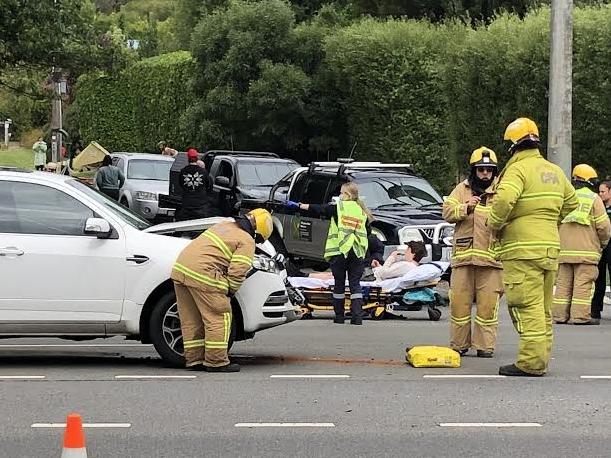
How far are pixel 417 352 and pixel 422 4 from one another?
2539 centimetres

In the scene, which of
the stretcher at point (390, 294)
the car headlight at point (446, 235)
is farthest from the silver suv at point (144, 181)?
the stretcher at point (390, 294)

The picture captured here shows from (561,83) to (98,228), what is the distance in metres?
10.6

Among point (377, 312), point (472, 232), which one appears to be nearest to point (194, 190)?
point (377, 312)

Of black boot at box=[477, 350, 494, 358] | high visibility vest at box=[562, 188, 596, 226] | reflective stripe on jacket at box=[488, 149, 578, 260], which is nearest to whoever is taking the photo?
reflective stripe on jacket at box=[488, 149, 578, 260]

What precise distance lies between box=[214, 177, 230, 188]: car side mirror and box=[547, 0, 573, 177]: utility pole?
599 centimetres

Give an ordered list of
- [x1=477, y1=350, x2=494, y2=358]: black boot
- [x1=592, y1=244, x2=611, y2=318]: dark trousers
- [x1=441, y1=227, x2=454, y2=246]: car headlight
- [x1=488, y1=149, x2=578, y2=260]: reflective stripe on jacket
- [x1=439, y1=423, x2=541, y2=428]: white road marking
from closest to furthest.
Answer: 1. [x1=439, y1=423, x2=541, y2=428]: white road marking
2. [x1=488, y1=149, x2=578, y2=260]: reflective stripe on jacket
3. [x1=477, y1=350, x2=494, y2=358]: black boot
4. [x1=592, y1=244, x2=611, y2=318]: dark trousers
5. [x1=441, y1=227, x2=454, y2=246]: car headlight

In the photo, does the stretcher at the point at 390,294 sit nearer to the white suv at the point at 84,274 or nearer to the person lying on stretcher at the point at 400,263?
the person lying on stretcher at the point at 400,263

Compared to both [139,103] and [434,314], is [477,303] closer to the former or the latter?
[434,314]

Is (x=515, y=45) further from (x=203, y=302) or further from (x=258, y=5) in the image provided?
(x=203, y=302)

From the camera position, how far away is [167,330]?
32.5 feet

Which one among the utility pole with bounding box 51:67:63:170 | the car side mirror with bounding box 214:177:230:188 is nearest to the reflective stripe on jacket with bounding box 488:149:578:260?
the car side mirror with bounding box 214:177:230:188

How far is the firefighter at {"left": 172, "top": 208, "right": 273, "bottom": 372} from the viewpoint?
373 inches

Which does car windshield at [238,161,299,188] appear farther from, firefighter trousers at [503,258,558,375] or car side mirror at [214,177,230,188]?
firefighter trousers at [503,258,558,375]

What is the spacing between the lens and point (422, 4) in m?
34.2
